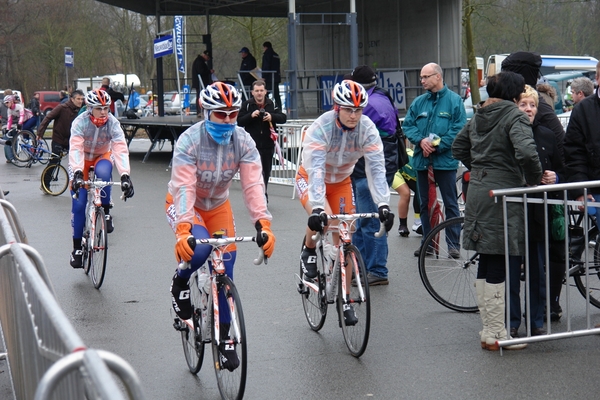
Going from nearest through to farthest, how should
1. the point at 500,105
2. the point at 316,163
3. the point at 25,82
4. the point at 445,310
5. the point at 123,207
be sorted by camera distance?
the point at 500,105, the point at 316,163, the point at 445,310, the point at 123,207, the point at 25,82

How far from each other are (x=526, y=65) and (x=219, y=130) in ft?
9.72

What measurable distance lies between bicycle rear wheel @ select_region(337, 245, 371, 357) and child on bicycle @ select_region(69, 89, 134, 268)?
340cm

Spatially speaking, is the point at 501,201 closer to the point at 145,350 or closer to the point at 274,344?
the point at 274,344

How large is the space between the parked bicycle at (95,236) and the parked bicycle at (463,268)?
3.10 meters

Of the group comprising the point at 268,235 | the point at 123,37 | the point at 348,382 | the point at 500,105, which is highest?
the point at 123,37

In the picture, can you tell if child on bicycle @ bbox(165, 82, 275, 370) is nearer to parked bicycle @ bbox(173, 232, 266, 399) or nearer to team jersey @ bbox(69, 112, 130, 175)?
parked bicycle @ bbox(173, 232, 266, 399)

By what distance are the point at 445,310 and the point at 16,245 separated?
171 inches

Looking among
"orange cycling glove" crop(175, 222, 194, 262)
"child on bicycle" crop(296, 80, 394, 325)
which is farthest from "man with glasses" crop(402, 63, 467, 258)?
"orange cycling glove" crop(175, 222, 194, 262)

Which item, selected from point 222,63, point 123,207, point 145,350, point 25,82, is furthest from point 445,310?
point 25,82

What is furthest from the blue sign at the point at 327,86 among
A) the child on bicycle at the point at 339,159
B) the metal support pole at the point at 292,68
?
the child on bicycle at the point at 339,159

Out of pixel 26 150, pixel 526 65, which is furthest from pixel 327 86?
pixel 526 65

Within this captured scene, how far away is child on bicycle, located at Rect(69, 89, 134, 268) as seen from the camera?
9.34 meters

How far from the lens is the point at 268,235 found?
5449mm

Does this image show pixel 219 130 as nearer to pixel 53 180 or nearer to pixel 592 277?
pixel 592 277
